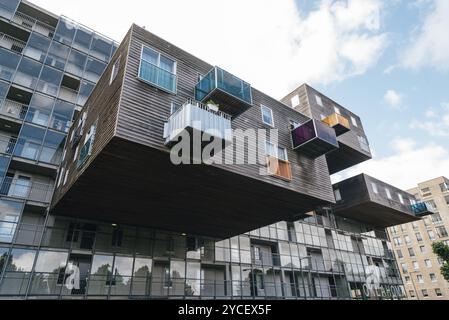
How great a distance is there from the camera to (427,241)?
6216cm

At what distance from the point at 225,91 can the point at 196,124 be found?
9.73 ft

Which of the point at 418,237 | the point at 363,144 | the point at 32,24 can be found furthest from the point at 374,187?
the point at 418,237

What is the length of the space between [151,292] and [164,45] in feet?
47.7

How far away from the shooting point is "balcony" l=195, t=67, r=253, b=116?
44.6 ft

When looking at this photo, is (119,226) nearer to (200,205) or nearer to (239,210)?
(200,205)

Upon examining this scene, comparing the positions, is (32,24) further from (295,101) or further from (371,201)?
(371,201)

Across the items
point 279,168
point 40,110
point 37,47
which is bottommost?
point 279,168

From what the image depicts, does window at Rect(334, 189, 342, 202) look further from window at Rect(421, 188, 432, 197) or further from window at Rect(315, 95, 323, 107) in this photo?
window at Rect(421, 188, 432, 197)

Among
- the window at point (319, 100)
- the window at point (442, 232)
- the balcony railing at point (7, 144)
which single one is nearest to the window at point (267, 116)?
the window at point (319, 100)

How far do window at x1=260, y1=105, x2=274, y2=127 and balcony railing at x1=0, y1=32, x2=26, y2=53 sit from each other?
20.1 metres

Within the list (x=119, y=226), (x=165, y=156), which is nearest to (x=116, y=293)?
(x=119, y=226)

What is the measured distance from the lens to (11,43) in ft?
75.4

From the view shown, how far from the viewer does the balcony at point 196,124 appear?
11.3 metres

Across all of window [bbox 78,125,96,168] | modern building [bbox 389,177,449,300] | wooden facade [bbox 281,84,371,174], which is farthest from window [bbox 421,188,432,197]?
window [bbox 78,125,96,168]
